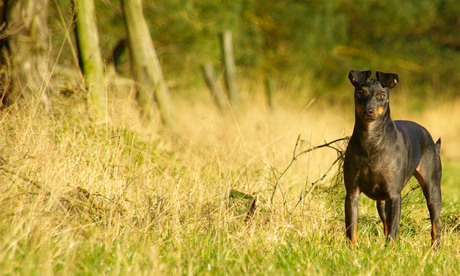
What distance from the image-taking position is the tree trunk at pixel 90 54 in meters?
6.93

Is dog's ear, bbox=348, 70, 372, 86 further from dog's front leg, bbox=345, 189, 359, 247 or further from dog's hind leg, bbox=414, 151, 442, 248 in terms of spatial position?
dog's hind leg, bbox=414, 151, 442, 248

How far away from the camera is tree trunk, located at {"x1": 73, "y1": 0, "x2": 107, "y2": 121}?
693 cm

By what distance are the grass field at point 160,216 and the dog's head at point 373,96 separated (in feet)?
3.20

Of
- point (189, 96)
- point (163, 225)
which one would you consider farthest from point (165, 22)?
point (163, 225)

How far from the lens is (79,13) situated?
7188 millimetres

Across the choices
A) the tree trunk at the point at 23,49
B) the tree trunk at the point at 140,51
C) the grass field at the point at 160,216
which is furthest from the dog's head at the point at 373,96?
the tree trunk at the point at 140,51

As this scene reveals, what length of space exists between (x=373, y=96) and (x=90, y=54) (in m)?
3.66

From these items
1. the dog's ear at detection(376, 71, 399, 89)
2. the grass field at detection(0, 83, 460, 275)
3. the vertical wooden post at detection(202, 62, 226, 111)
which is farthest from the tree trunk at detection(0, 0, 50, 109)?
the vertical wooden post at detection(202, 62, 226, 111)

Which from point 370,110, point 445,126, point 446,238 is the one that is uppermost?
point 370,110

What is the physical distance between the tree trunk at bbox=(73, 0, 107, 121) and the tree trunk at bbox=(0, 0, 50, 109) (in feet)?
1.31

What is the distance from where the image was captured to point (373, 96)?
471cm

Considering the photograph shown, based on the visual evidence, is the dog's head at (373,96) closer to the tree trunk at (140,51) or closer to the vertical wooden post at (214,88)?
the tree trunk at (140,51)

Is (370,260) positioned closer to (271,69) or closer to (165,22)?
Result: (165,22)

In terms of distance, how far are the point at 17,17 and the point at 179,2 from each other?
7.37 metres
